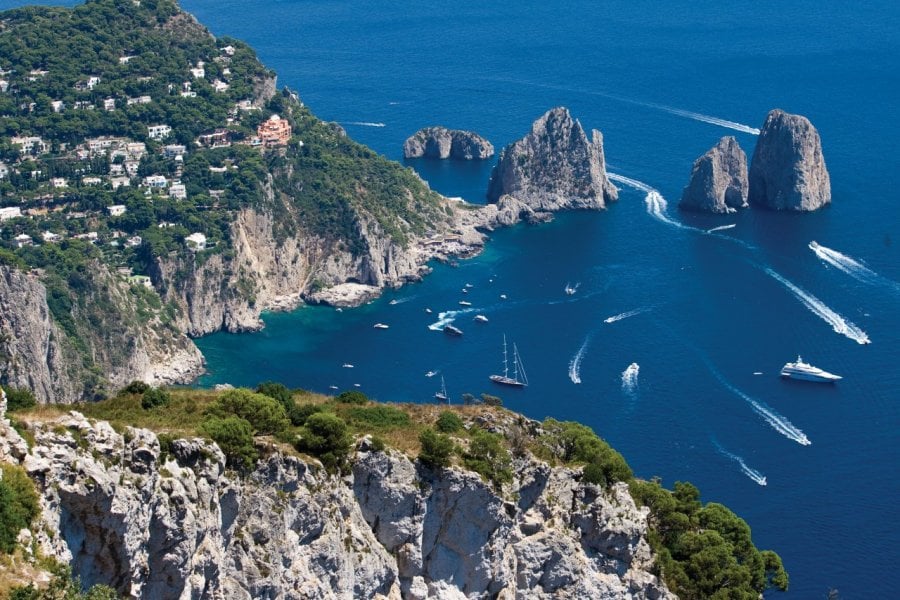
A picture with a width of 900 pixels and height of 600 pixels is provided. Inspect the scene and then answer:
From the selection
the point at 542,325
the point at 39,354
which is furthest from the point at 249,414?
the point at 542,325

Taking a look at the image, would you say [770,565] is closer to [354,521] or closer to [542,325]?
[354,521]

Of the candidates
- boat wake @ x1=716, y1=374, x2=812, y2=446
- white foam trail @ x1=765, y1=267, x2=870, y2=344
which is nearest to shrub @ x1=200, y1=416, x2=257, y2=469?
boat wake @ x1=716, y1=374, x2=812, y2=446

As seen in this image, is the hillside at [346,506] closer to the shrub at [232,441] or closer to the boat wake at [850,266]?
the shrub at [232,441]

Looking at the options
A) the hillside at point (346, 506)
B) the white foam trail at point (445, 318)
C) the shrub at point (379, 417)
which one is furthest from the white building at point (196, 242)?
the shrub at point (379, 417)

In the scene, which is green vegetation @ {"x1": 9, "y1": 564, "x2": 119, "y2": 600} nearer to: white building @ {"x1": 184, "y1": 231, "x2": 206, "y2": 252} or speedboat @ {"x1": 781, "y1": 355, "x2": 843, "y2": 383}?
speedboat @ {"x1": 781, "y1": 355, "x2": 843, "y2": 383}

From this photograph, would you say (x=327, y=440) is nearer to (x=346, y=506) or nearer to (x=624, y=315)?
(x=346, y=506)
